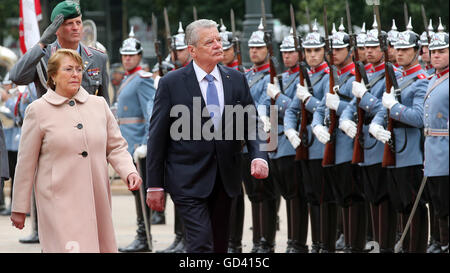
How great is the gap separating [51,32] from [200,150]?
1.26 m

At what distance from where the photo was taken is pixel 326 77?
33.9 ft

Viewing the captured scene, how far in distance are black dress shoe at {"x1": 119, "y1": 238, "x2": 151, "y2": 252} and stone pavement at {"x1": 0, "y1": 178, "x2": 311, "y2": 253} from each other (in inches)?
4.1

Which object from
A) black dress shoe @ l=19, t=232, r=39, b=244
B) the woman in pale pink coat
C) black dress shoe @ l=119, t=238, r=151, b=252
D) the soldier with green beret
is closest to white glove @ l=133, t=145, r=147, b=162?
black dress shoe @ l=119, t=238, r=151, b=252

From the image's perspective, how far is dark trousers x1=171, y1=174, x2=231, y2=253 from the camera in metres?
7.23

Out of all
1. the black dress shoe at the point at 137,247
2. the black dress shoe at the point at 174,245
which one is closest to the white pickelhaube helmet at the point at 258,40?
the black dress shoe at the point at 174,245

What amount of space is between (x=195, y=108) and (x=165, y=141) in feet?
0.95

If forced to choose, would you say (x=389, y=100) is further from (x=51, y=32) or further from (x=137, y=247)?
(x=137, y=247)

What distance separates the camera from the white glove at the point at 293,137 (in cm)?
1005

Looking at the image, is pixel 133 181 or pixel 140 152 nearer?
pixel 133 181

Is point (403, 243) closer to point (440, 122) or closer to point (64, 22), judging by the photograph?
point (440, 122)

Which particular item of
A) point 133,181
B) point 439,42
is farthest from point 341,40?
point 133,181

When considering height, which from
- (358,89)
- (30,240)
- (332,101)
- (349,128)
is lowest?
(30,240)

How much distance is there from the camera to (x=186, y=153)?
734 centimetres
